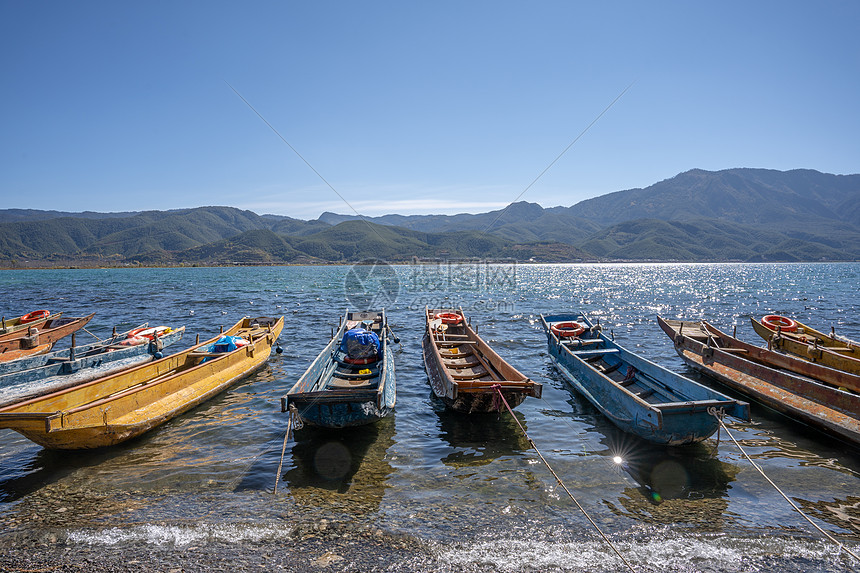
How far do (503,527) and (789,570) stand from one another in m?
4.30

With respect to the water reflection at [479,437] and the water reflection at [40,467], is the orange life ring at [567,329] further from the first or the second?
the water reflection at [40,467]

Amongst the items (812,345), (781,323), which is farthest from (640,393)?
(781,323)

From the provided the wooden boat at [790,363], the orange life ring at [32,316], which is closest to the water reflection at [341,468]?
the wooden boat at [790,363]

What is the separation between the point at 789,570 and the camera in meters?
6.30

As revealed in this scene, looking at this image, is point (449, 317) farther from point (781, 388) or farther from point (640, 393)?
point (781, 388)

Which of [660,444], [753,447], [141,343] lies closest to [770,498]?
[660,444]

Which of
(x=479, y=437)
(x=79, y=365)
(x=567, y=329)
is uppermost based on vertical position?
(x=567, y=329)

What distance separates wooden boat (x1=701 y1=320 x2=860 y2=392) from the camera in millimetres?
12383

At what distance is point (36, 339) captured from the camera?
2103cm

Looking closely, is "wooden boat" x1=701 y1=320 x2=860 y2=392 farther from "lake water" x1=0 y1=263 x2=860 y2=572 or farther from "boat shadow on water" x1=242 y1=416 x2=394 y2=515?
"boat shadow on water" x1=242 y1=416 x2=394 y2=515

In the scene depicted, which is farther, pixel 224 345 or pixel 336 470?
pixel 224 345

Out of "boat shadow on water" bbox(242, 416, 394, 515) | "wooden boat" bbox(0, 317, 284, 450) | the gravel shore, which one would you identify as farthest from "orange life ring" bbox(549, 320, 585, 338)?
the gravel shore

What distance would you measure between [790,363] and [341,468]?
15231 mm

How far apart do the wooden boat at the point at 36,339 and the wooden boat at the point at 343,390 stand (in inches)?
637
